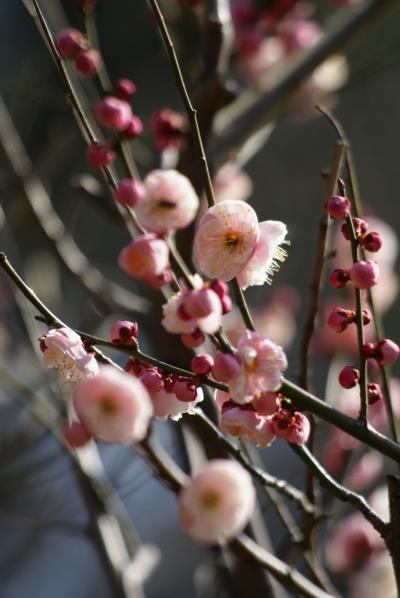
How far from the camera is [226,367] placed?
606 millimetres

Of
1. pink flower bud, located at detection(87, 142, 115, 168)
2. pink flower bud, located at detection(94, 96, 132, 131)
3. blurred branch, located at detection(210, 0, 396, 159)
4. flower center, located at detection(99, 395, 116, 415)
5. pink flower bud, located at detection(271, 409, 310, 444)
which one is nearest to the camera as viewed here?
flower center, located at detection(99, 395, 116, 415)

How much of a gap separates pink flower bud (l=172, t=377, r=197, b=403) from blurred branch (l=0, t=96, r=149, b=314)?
0.70m

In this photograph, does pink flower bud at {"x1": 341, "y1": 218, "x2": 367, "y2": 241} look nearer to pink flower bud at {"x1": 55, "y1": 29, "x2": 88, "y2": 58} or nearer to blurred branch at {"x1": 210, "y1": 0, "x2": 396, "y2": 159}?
pink flower bud at {"x1": 55, "y1": 29, "x2": 88, "y2": 58}

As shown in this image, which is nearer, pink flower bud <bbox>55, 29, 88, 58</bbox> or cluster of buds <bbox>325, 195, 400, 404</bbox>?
cluster of buds <bbox>325, 195, 400, 404</bbox>

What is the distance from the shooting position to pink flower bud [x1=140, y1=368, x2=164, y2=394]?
0.67 meters

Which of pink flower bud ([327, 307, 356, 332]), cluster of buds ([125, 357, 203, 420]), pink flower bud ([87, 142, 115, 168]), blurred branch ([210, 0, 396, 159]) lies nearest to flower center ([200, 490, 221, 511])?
cluster of buds ([125, 357, 203, 420])

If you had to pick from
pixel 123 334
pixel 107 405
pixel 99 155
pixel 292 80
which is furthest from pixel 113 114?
pixel 292 80

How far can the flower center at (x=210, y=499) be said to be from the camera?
0.58 metres

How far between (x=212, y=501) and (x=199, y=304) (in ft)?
0.44

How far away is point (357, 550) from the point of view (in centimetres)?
124

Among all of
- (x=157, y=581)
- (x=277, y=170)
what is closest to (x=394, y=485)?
(x=157, y=581)

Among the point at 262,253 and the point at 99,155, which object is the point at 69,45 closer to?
the point at 99,155

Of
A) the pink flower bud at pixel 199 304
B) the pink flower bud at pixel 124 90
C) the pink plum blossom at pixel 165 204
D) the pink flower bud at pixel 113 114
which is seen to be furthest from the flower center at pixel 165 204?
the pink flower bud at pixel 124 90

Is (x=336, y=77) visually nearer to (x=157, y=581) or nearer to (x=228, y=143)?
(x=228, y=143)
